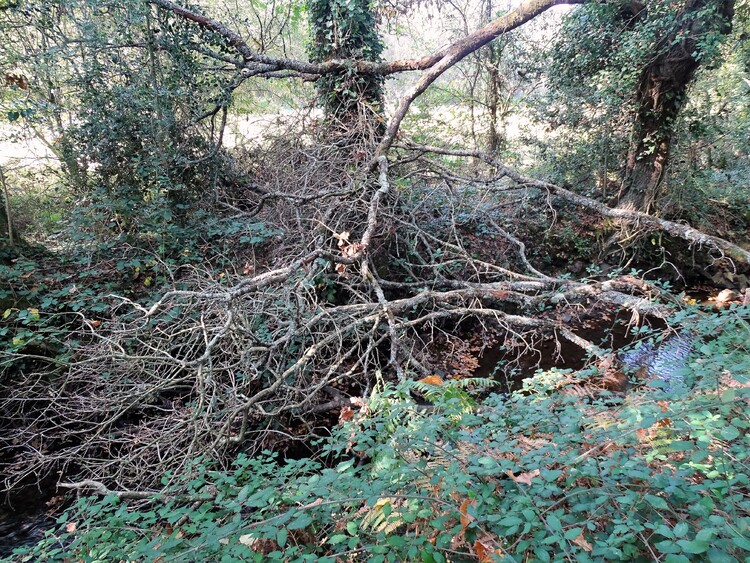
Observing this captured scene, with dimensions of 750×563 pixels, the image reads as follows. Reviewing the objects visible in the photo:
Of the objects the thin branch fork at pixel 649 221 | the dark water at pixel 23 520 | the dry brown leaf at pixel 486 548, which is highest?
the thin branch fork at pixel 649 221

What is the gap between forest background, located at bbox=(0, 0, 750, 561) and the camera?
1.86 meters

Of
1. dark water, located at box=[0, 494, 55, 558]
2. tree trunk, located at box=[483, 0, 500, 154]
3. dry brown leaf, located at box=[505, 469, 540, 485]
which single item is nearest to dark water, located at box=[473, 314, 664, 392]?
dry brown leaf, located at box=[505, 469, 540, 485]

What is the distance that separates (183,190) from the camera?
19.2 ft

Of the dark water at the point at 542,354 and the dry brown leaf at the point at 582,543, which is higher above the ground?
the dry brown leaf at the point at 582,543

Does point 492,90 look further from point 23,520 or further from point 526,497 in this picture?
point 23,520

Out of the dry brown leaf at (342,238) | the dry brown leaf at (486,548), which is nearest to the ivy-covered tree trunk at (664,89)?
the dry brown leaf at (342,238)

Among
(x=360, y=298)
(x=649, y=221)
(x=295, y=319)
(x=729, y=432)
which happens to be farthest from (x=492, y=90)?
(x=729, y=432)

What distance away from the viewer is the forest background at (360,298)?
6.09 ft

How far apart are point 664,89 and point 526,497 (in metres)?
7.38

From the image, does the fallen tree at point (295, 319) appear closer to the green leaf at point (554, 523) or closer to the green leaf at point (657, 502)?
the green leaf at point (657, 502)

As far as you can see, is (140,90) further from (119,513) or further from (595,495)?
(595,495)

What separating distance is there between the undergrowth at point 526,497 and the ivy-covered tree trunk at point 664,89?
497cm

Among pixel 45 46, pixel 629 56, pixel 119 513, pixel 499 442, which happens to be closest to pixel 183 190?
pixel 45 46

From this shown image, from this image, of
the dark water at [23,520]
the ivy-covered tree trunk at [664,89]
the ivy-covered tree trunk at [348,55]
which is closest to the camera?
the dark water at [23,520]
